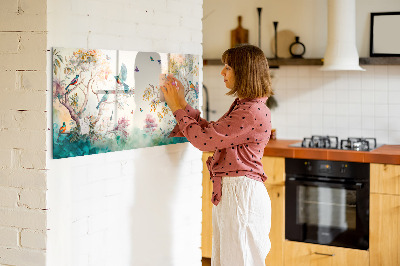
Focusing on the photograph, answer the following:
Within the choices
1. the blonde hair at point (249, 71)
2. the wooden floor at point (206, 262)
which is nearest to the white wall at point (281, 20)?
the wooden floor at point (206, 262)

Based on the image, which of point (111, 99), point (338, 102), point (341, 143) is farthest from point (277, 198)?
point (111, 99)

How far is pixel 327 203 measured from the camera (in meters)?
4.30

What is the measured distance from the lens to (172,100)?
286 centimetres

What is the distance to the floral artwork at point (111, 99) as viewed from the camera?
231 cm

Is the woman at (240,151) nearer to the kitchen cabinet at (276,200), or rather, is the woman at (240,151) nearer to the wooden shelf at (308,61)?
the kitchen cabinet at (276,200)

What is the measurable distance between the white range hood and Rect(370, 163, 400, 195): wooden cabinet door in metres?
0.82

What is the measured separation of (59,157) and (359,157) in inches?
95.9

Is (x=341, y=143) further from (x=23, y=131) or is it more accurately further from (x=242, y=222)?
(x=23, y=131)

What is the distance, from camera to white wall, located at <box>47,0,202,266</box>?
7.67ft

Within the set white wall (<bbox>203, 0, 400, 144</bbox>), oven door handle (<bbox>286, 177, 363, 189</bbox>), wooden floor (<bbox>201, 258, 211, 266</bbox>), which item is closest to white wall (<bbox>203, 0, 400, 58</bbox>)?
white wall (<bbox>203, 0, 400, 144</bbox>)

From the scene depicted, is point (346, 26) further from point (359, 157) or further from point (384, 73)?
point (359, 157)

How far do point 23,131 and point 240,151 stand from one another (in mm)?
996

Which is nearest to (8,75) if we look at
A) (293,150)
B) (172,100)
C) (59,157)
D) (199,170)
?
(59,157)

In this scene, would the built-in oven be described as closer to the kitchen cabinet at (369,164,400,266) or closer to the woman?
the kitchen cabinet at (369,164,400,266)
